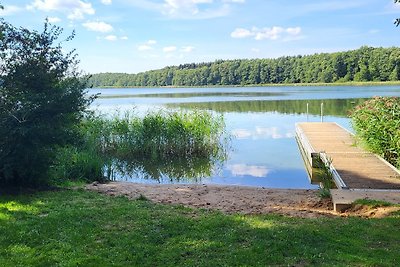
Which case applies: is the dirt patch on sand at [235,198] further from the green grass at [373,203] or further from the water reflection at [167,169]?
the water reflection at [167,169]

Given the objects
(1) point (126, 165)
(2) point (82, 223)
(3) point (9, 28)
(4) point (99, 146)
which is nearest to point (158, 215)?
(2) point (82, 223)

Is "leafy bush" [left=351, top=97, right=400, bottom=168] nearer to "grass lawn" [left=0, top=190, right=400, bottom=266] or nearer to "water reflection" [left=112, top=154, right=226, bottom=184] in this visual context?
"water reflection" [left=112, top=154, right=226, bottom=184]

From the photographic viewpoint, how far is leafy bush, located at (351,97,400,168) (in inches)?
422

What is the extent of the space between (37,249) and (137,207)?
86.4 inches

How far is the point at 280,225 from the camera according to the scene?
214 inches

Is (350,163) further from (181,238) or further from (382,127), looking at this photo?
(181,238)

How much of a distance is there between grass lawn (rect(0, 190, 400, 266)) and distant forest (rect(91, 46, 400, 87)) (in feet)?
245

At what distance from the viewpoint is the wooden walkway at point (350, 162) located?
28.6 ft

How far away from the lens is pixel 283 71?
323ft

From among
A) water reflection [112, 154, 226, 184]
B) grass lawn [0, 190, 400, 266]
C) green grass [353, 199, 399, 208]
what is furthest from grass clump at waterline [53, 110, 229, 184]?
grass lawn [0, 190, 400, 266]

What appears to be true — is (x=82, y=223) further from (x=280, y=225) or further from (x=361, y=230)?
(x=361, y=230)

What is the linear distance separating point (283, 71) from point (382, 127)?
89.8 meters

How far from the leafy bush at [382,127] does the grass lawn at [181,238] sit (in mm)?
5785

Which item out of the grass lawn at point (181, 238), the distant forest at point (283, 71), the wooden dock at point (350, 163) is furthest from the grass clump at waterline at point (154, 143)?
the distant forest at point (283, 71)
